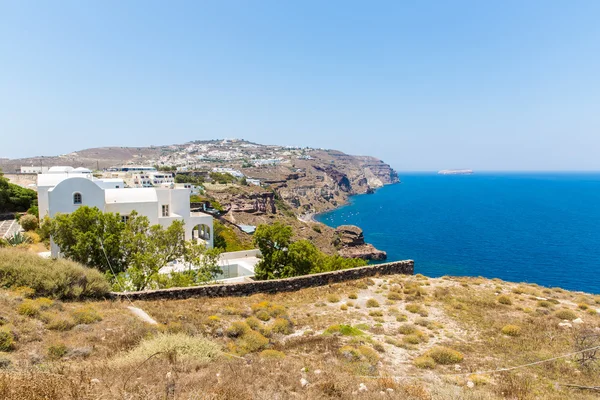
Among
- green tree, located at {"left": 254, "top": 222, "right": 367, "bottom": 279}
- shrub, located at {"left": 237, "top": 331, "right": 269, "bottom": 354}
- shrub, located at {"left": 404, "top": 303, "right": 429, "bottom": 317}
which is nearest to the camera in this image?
shrub, located at {"left": 237, "top": 331, "right": 269, "bottom": 354}

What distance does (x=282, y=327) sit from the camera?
1020 centimetres

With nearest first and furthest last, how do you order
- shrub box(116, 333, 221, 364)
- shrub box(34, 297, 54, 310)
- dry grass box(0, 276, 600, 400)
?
1. dry grass box(0, 276, 600, 400)
2. shrub box(116, 333, 221, 364)
3. shrub box(34, 297, 54, 310)

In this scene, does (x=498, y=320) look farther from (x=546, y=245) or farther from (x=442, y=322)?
(x=546, y=245)

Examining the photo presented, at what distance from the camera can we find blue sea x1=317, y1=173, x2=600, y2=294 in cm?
5419

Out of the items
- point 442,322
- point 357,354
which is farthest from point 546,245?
point 357,354

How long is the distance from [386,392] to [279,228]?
16.6 meters

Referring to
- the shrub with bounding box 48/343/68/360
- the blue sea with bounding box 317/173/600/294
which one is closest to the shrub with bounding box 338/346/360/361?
the shrub with bounding box 48/343/68/360

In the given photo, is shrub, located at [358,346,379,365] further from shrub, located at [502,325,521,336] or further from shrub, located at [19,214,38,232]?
shrub, located at [19,214,38,232]

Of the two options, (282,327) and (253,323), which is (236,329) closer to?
(253,323)

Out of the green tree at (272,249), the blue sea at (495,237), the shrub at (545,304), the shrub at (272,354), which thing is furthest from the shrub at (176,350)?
the blue sea at (495,237)

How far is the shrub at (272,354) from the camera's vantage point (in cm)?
771

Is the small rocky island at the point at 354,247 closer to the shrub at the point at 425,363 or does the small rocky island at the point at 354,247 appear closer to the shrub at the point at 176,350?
the shrub at the point at 425,363

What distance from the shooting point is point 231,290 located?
13.8 m

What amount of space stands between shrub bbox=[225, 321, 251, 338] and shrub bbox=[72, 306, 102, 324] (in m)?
3.48
